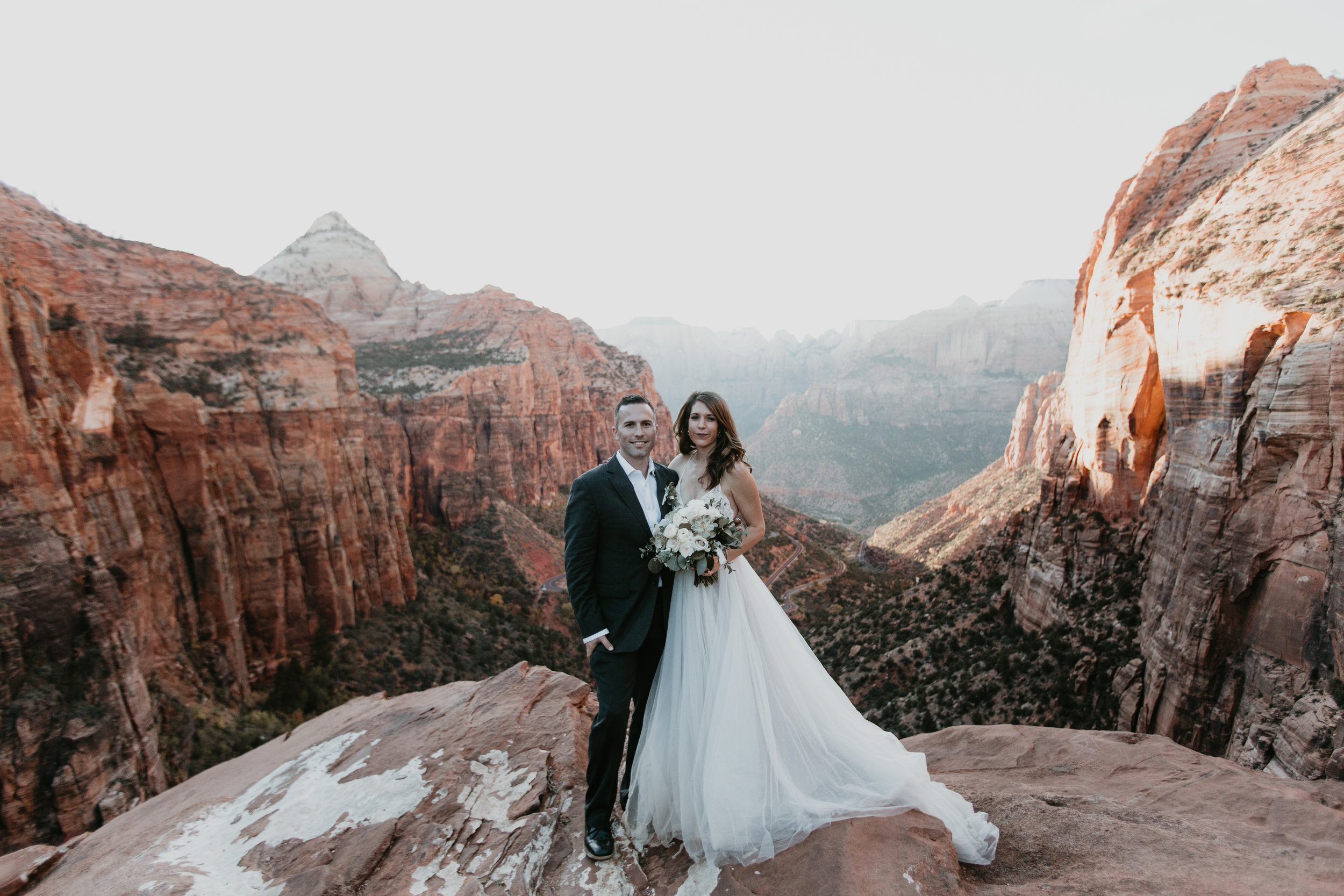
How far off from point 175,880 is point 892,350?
204573 millimetres

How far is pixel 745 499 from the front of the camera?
15.2 feet

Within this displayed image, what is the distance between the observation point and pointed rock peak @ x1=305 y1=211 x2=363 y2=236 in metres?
80.6

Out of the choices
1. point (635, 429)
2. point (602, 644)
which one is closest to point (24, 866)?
point (602, 644)

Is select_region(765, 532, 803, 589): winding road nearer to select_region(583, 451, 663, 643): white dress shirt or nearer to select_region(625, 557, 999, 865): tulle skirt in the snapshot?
select_region(625, 557, 999, 865): tulle skirt

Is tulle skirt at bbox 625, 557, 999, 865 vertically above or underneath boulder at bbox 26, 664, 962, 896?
above

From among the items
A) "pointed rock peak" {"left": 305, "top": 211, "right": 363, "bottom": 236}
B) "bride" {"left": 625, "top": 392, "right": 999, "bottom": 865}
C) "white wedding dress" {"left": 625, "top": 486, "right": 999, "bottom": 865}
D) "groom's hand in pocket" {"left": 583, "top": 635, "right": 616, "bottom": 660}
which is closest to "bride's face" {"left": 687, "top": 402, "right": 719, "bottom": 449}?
"bride" {"left": 625, "top": 392, "right": 999, "bottom": 865}

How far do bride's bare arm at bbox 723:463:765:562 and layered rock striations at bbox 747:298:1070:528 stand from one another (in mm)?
96494

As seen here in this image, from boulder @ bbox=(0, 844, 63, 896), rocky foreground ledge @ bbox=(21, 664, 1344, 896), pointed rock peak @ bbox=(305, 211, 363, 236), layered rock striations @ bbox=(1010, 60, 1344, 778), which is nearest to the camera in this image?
rocky foreground ledge @ bbox=(21, 664, 1344, 896)

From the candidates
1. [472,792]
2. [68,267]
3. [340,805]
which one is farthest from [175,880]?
[68,267]

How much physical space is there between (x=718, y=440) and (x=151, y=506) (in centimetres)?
2089

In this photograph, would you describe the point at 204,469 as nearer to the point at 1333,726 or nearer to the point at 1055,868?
the point at 1055,868

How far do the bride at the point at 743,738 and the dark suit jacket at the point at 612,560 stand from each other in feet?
1.11

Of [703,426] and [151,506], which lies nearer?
[703,426]

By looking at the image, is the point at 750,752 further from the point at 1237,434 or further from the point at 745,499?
the point at 1237,434
